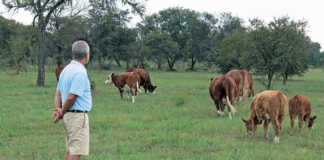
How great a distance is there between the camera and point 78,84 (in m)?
5.06

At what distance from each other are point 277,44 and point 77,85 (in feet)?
62.1

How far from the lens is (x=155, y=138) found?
28.3 feet

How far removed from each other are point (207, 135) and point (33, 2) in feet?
65.2

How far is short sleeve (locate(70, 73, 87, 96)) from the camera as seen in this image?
5.04 metres

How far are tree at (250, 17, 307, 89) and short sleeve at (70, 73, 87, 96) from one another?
1836cm

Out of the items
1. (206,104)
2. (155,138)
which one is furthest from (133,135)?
(206,104)

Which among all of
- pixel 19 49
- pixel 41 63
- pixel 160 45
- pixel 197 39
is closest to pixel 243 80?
pixel 41 63

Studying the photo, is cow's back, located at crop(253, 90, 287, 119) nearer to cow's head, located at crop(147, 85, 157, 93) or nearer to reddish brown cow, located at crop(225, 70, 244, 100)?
reddish brown cow, located at crop(225, 70, 244, 100)

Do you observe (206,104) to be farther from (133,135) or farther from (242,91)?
(133,135)

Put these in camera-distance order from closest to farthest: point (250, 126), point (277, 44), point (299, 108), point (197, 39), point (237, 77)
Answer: point (250, 126) → point (299, 108) → point (237, 77) → point (277, 44) → point (197, 39)

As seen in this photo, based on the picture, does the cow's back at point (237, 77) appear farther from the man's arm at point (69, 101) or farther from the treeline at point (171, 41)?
the man's arm at point (69, 101)

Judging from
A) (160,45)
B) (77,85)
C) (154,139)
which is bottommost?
(154,139)

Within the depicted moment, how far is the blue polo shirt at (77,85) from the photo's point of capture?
507 cm

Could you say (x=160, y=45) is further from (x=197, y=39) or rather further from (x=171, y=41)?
(x=197, y=39)
